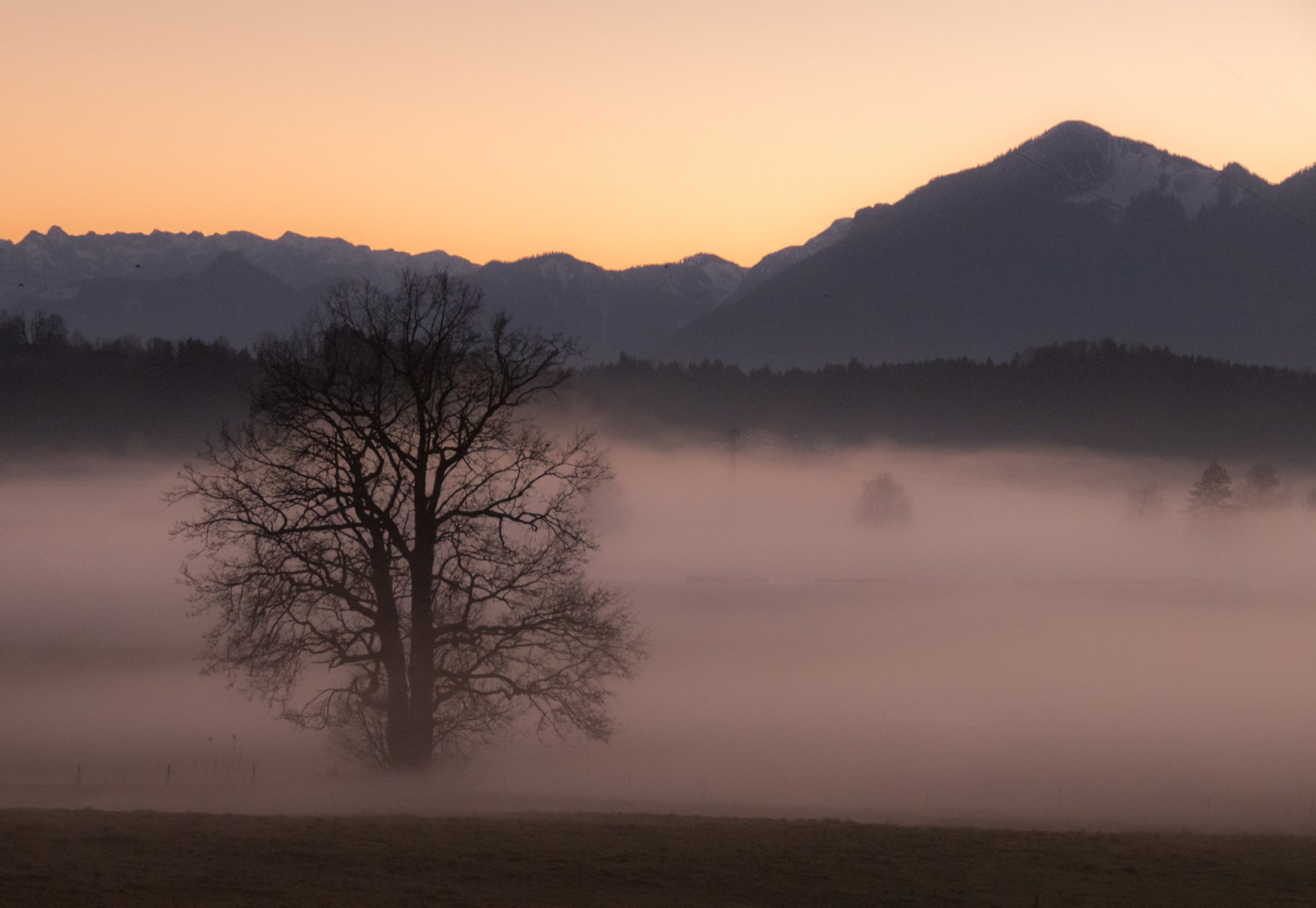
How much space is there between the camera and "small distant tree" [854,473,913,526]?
582ft

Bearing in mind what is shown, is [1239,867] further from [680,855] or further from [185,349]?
[185,349]

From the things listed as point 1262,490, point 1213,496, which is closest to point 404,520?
point 1213,496

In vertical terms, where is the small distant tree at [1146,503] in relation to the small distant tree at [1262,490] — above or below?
above

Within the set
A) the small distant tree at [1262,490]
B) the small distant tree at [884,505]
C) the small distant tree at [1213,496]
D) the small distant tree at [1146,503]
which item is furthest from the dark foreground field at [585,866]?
the small distant tree at [1146,503]

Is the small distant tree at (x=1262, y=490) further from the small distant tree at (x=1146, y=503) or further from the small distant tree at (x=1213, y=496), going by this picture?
the small distant tree at (x=1146, y=503)

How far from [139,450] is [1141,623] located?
122960mm

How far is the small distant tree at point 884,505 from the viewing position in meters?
178

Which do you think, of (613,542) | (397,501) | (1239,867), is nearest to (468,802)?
(397,501)

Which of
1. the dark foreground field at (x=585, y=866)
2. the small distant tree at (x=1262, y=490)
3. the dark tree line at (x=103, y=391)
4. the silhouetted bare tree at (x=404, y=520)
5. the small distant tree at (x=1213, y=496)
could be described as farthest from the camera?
the small distant tree at (x=1262, y=490)

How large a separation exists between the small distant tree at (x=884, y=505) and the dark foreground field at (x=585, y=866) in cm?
15530

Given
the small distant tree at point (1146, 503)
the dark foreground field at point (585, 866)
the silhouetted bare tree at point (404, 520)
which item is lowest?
the dark foreground field at point (585, 866)

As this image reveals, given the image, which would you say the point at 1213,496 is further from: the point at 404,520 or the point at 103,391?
the point at 103,391

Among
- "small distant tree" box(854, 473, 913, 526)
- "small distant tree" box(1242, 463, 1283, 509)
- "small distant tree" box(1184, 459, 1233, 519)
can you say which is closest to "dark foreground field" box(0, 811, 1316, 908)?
"small distant tree" box(1184, 459, 1233, 519)

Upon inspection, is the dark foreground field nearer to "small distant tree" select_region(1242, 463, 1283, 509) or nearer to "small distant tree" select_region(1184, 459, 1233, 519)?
"small distant tree" select_region(1184, 459, 1233, 519)
